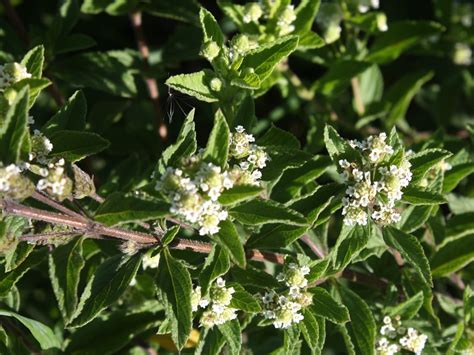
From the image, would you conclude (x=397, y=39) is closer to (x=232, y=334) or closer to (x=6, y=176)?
(x=232, y=334)

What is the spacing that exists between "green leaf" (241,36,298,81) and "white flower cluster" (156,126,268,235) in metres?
0.71

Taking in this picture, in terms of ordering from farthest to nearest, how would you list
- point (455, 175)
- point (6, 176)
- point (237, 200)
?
point (455, 175) < point (237, 200) < point (6, 176)

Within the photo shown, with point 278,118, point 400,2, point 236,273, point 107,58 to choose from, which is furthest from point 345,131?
point 236,273

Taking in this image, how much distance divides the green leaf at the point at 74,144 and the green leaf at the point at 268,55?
0.84 meters

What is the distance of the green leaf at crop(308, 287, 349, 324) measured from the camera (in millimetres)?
2832

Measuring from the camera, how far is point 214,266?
8.73 feet

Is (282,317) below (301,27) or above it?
below

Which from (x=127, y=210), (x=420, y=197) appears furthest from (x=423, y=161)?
(x=127, y=210)

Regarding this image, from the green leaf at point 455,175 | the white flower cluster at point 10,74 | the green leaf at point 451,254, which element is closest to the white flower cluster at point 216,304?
the white flower cluster at point 10,74

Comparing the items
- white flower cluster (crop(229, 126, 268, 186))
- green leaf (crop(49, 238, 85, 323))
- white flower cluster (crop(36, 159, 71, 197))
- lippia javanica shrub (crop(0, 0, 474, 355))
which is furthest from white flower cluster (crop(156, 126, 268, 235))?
green leaf (crop(49, 238, 85, 323))

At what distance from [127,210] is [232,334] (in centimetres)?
83

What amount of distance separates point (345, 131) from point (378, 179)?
2.09 m

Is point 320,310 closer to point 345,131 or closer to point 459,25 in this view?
point 345,131

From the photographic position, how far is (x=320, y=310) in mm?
2914
